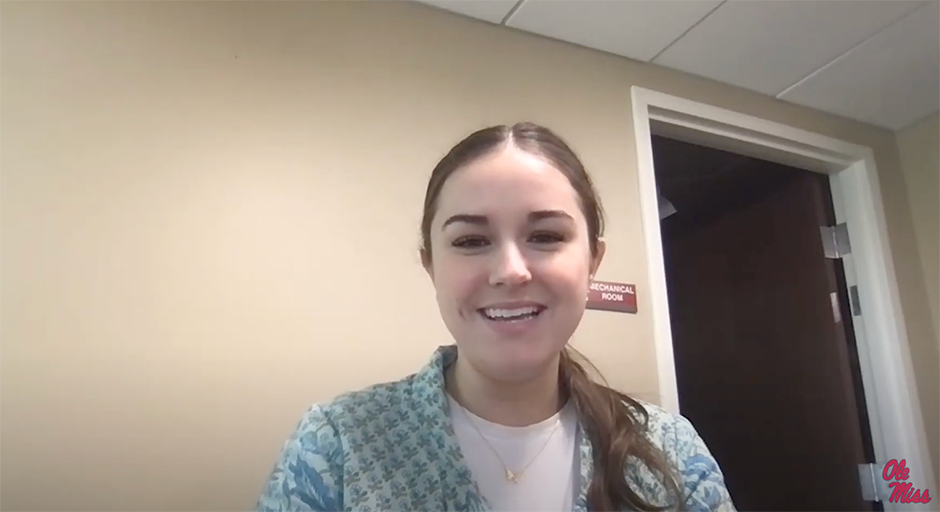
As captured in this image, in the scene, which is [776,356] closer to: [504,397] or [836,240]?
[836,240]

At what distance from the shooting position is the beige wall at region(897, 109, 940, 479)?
6.74 feet

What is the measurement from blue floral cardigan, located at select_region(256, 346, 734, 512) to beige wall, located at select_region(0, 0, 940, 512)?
0.35m

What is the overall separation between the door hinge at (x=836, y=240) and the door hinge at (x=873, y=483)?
0.64 meters

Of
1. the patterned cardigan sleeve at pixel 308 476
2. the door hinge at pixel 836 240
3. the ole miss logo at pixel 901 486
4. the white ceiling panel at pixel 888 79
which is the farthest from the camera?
the door hinge at pixel 836 240

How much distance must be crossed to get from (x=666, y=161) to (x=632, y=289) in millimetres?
1024

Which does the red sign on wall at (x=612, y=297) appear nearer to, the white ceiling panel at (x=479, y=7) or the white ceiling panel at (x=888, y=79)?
the white ceiling panel at (x=479, y=7)

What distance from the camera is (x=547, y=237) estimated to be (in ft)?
2.83

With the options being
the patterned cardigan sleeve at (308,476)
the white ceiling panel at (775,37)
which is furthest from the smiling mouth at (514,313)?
the white ceiling panel at (775,37)

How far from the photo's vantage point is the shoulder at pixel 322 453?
2.58ft

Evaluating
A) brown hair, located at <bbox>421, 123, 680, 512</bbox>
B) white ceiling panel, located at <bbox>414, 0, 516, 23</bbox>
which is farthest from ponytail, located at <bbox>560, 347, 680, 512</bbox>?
white ceiling panel, located at <bbox>414, 0, 516, 23</bbox>

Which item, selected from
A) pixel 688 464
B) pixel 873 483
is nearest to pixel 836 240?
pixel 873 483

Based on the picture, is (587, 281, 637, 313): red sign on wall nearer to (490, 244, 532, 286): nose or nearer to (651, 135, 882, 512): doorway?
(490, 244, 532, 286): nose

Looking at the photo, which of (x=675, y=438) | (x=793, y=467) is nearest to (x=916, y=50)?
(x=793, y=467)

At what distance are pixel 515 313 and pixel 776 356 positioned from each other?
170 centimetres
